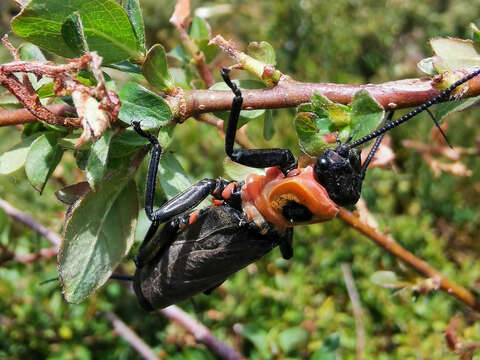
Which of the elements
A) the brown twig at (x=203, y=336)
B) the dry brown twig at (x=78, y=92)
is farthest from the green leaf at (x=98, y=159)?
the brown twig at (x=203, y=336)

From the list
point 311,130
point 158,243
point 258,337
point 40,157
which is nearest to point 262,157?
point 311,130

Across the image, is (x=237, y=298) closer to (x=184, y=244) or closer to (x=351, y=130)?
(x=184, y=244)

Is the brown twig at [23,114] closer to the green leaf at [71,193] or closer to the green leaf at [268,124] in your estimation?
the green leaf at [71,193]

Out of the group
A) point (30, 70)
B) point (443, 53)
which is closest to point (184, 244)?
point (30, 70)

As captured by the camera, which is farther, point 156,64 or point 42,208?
point 42,208

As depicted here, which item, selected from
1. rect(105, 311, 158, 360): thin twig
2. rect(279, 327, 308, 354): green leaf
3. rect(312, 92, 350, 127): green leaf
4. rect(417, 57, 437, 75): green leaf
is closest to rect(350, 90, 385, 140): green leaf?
rect(312, 92, 350, 127): green leaf

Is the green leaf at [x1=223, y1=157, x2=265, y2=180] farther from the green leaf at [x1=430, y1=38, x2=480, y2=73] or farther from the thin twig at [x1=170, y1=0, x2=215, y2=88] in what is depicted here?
the green leaf at [x1=430, y1=38, x2=480, y2=73]

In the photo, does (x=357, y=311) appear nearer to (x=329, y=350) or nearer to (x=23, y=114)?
(x=329, y=350)
